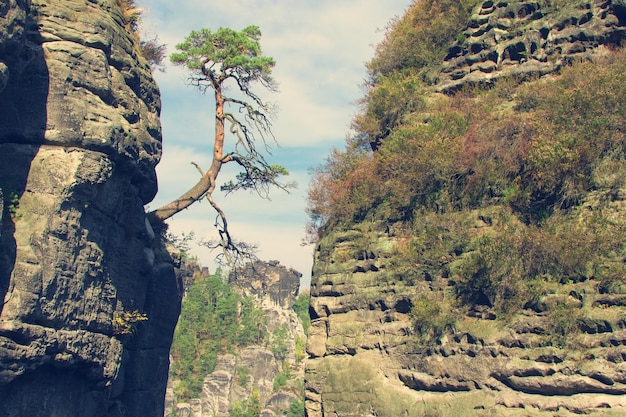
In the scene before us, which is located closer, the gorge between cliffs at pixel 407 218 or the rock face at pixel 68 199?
the gorge between cliffs at pixel 407 218

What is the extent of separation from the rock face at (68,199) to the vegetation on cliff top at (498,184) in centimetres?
496

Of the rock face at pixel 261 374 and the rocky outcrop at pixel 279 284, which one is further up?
the rocky outcrop at pixel 279 284

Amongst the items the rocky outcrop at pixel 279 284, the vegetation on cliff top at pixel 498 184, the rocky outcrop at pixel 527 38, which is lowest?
the vegetation on cliff top at pixel 498 184

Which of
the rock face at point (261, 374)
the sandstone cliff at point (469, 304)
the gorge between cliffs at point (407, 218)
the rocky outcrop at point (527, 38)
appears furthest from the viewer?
the rock face at point (261, 374)

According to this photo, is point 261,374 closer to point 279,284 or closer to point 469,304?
point 279,284

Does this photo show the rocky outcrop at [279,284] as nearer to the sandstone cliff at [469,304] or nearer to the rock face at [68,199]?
the rock face at [68,199]

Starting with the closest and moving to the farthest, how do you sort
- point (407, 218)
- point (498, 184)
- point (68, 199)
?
point (498, 184) < point (68, 199) < point (407, 218)

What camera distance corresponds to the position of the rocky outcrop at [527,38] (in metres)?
15.5

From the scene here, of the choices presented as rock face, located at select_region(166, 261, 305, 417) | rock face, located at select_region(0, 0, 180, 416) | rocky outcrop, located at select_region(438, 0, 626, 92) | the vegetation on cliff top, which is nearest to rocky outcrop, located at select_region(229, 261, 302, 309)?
rock face, located at select_region(166, 261, 305, 417)

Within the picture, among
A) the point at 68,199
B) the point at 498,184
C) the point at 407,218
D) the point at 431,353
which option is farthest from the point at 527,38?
the point at 68,199

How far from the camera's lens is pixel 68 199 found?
14672mm

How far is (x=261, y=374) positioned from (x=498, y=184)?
68.6 meters

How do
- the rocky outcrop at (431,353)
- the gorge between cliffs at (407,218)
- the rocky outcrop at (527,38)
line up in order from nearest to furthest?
the rocky outcrop at (431,353), the gorge between cliffs at (407,218), the rocky outcrop at (527,38)

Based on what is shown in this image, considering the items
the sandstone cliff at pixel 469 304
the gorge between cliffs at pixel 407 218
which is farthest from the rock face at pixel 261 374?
the sandstone cliff at pixel 469 304
